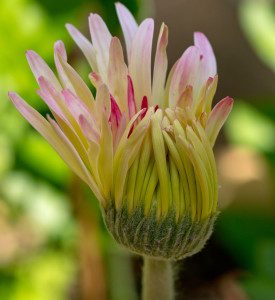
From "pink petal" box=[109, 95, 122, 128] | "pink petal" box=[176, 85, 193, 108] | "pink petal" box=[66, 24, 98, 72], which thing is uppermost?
"pink petal" box=[66, 24, 98, 72]

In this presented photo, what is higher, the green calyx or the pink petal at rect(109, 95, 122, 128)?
the pink petal at rect(109, 95, 122, 128)

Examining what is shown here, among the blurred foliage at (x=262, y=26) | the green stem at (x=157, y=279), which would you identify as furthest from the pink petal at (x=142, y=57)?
the blurred foliage at (x=262, y=26)

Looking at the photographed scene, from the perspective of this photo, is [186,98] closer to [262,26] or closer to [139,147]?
[139,147]

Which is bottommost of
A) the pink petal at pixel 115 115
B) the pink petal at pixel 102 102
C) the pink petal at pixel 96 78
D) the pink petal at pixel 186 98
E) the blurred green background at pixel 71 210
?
the blurred green background at pixel 71 210

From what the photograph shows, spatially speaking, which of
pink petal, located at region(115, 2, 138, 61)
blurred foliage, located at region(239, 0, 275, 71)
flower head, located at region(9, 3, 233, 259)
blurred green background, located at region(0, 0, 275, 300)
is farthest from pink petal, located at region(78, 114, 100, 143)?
blurred foliage, located at region(239, 0, 275, 71)

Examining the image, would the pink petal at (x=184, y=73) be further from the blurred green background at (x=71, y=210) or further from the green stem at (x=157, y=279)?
the blurred green background at (x=71, y=210)

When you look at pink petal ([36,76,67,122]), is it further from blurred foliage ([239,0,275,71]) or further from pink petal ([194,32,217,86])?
blurred foliage ([239,0,275,71])

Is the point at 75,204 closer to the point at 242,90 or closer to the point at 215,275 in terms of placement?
the point at 215,275

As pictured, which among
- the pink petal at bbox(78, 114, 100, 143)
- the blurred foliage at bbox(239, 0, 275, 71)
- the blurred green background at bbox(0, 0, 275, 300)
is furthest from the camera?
the blurred foliage at bbox(239, 0, 275, 71)
